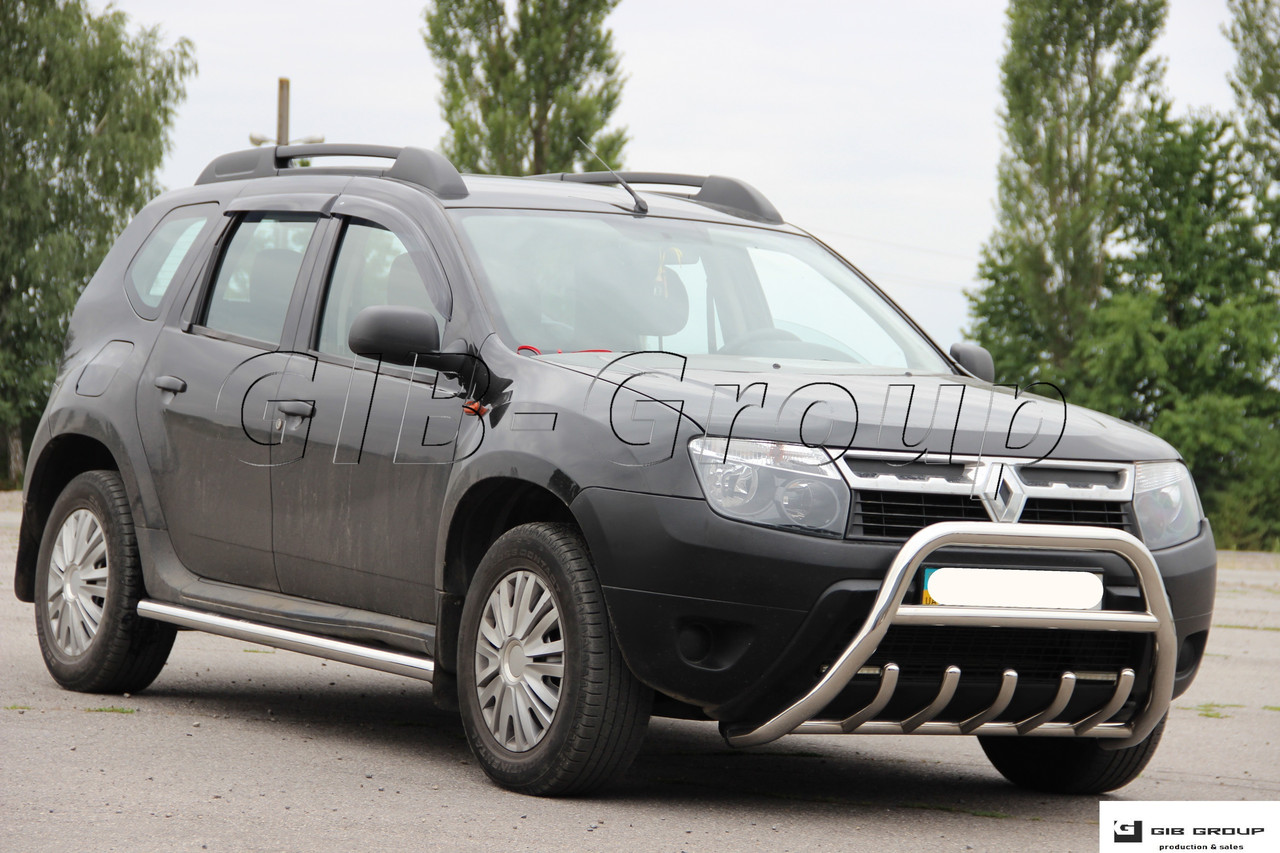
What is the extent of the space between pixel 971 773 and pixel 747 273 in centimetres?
200

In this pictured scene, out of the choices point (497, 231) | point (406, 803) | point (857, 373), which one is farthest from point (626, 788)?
point (497, 231)

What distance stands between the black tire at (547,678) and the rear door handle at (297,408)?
1080mm

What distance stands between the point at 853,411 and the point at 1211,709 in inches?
170

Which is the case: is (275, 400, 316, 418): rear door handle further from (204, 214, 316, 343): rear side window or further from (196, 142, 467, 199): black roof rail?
(196, 142, 467, 199): black roof rail

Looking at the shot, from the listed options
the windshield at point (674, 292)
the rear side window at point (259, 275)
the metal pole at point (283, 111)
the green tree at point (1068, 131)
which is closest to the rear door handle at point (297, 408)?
the rear side window at point (259, 275)

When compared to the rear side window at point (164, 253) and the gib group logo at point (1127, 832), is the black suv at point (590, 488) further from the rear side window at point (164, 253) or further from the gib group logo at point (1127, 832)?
the gib group logo at point (1127, 832)

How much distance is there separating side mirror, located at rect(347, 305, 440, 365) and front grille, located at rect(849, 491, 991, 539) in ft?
4.92

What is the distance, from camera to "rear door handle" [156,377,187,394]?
6.58 metres

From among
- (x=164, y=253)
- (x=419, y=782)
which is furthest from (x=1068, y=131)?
(x=419, y=782)

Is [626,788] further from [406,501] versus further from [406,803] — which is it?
[406,501]

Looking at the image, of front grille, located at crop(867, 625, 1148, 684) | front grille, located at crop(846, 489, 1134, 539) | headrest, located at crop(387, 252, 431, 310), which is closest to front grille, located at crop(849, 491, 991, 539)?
front grille, located at crop(846, 489, 1134, 539)

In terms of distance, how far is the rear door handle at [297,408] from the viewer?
19.4 feet

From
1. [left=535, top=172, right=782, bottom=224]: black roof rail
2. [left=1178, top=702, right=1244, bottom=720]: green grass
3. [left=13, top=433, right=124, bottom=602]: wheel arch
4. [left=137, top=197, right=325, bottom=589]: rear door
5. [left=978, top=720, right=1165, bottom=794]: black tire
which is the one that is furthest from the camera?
[left=1178, top=702, right=1244, bottom=720]: green grass

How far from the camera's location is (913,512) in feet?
15.1
